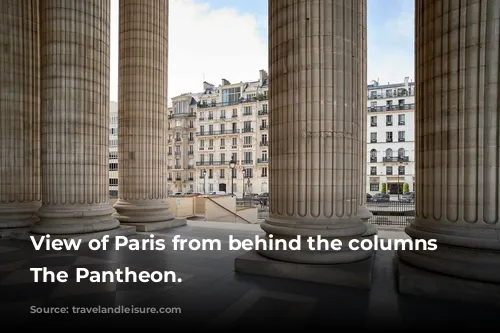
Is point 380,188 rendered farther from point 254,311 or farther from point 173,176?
point 254,311

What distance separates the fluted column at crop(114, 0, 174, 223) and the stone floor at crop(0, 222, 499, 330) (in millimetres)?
5627

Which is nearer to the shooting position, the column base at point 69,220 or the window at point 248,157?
the column base at point 69,220

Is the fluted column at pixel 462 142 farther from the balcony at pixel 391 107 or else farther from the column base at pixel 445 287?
the balcony at pixel 391 107

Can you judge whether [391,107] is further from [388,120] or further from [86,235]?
[86,235]

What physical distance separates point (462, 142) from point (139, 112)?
37.5ft

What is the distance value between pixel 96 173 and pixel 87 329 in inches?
298

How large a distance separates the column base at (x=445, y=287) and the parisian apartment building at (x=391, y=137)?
5257 cm

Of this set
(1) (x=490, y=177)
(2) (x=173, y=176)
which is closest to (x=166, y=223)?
(1) (x=490, y=177)

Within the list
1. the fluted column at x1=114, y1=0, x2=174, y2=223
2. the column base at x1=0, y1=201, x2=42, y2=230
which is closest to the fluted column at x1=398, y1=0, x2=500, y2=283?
the fluted column at x1=114, y1=0, x2=174, y2=223

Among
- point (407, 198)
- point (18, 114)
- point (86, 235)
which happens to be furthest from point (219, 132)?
point (86, 235)

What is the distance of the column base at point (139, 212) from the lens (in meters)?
13.1

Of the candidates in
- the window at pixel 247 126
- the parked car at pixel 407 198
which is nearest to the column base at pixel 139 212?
the parked car at pixel 407 198

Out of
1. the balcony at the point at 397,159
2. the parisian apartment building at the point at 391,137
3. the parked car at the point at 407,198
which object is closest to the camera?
the parked car at the point at 407,198

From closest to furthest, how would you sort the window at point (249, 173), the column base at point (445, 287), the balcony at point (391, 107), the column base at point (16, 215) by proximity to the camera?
the column base at point (445, 287), the column base at point (16, 215), the balcony at point (391, 107), the window at point (249, 173)
